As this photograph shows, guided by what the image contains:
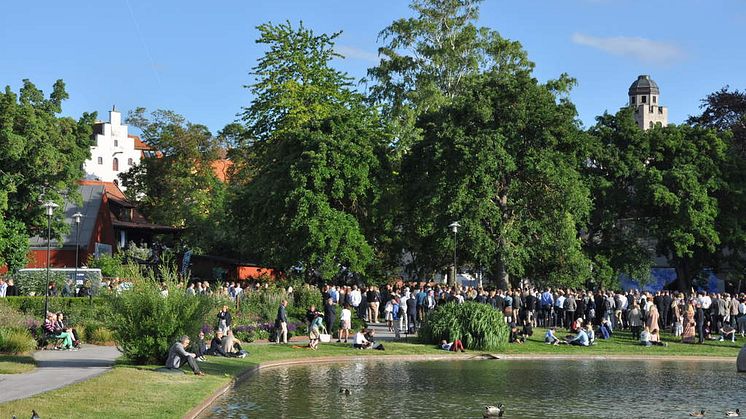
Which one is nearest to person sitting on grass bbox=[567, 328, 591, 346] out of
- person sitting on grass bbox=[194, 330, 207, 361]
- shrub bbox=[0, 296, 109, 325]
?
person sitting on grass bbox=[194, 330, 207, 361]

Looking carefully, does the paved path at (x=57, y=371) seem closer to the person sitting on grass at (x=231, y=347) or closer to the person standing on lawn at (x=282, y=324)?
the person sitting on grass at (x=231, y=347)

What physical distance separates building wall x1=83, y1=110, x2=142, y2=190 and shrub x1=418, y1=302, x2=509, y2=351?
84.9 meters

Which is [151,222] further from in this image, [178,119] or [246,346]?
[246,346]

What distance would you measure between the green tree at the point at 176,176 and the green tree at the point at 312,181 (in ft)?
60.9

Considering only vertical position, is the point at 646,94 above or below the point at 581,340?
above

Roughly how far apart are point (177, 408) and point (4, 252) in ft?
120

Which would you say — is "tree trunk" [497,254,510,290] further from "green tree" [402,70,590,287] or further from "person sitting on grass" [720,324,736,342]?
"person sitting on grass" [720,324,736,342]

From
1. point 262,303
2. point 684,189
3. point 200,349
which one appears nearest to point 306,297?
point 262,303

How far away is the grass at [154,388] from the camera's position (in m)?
18.4

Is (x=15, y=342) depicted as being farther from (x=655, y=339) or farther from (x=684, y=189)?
(x=684, y=189)

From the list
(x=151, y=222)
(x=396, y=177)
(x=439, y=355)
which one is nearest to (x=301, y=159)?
(x=396, y=177)

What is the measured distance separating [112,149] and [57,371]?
9575 cm

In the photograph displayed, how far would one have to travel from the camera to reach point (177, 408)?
63.5 feet

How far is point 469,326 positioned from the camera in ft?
116
